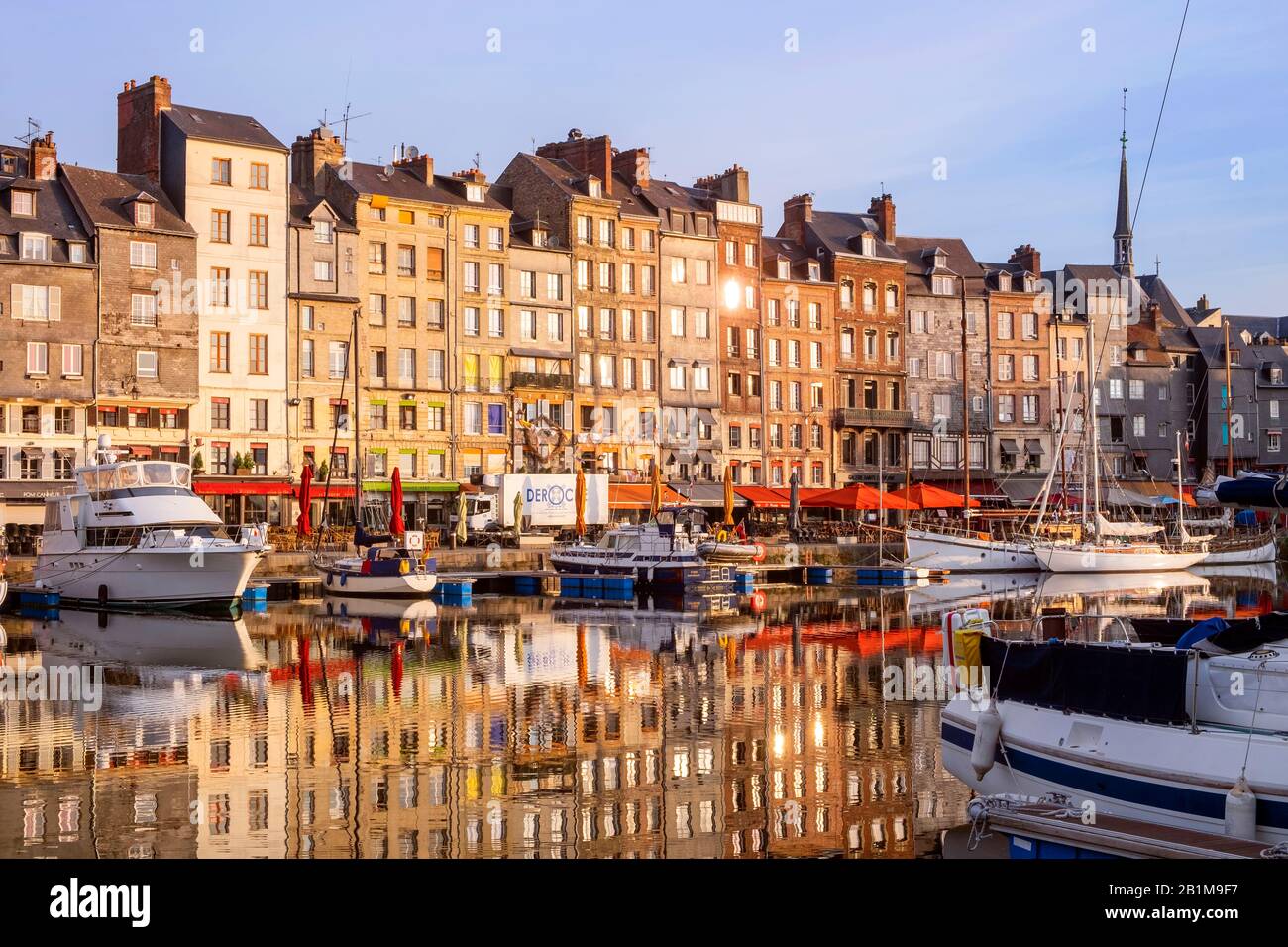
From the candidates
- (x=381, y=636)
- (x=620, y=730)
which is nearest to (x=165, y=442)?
(x=381, y=636)

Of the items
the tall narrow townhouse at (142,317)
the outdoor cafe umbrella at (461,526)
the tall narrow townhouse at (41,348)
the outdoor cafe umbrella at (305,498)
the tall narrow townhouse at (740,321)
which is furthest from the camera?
the tall narrow townhouse at (740,321)

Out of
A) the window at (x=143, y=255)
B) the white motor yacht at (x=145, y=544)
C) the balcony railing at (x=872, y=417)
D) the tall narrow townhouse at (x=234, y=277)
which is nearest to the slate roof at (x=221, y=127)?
the tall narrow townhouse at (x=234, y=277)

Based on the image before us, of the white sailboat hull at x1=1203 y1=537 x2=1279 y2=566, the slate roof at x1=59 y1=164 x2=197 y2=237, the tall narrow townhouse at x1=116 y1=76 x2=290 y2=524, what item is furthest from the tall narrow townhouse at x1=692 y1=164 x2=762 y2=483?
the slate roof at x1=59 y1=164 x2=197 y2=237

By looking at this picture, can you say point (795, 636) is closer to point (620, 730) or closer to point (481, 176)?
point (620, 730)

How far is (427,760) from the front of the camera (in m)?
19.9

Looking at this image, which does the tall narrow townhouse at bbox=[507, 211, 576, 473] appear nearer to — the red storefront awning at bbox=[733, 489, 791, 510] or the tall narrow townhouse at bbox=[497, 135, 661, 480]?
the tall narrow townhouse at bbox=[497, 135, 661, 480]

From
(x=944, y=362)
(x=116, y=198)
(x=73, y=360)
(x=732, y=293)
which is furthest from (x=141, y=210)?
(x=944, y=362)

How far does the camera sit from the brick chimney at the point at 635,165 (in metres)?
75.9

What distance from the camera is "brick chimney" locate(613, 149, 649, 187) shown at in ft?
249

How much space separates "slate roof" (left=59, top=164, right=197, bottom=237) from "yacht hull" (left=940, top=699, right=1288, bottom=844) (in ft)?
162

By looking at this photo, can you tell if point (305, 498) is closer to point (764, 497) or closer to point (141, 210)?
point (141, 210)

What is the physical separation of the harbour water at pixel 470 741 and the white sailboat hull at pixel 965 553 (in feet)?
68.8

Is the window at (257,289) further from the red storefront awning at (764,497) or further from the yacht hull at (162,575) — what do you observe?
the red storefront awning at (764,497)
